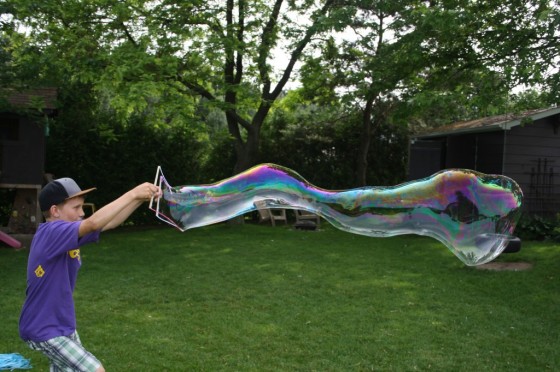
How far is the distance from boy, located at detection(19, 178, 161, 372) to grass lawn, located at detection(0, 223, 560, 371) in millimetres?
2040

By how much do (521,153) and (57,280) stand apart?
13.9 metres

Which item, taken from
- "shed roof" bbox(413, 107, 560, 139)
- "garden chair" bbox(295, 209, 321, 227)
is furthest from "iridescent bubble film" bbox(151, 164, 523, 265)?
"garden chair" bbox(295, 209, 321, 227)

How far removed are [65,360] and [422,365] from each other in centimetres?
335

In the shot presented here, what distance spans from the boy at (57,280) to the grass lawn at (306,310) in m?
2.04

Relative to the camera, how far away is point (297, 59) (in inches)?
576

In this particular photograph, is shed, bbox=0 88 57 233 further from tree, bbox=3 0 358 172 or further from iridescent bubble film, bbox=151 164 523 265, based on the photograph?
iridescent bubble film, bbox=151 164 523 265

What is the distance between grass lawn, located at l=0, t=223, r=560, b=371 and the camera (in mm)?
5383

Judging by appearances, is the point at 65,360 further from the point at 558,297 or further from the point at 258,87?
the point at 258,87

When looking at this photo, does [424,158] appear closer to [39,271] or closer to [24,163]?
[24,163]

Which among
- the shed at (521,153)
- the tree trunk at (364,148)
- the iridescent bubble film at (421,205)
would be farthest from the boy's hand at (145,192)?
the tree trunk at (364,148)

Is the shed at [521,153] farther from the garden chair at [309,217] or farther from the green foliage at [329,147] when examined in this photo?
the garden chair at [309,217]

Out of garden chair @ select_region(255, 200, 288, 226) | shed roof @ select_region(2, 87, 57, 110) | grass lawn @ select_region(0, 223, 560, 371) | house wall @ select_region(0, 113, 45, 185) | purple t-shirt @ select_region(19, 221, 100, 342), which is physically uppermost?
shed roof @ select_region(2, 87, 57, 110)

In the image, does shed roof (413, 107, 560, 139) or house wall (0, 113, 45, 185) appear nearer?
house wall (0, 113, 45, 185)

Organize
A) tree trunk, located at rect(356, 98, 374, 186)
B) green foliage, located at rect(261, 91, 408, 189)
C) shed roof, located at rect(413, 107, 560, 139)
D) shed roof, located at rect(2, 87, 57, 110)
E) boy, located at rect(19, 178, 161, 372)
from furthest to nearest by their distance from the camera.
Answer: green foliage, located at rect(261, 91, 408, 189) → tree trunk, located at rect(356, 98, 374, 186) → shed roof, located at rect(413, 107, 560, 139) → shed roof, located at rect(2, 87, 57, 110) → boy, located at rect(19, 178, 161, 372)
